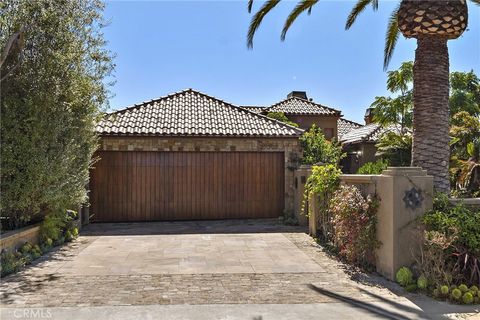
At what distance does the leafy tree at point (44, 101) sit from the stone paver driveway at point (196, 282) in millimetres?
1421

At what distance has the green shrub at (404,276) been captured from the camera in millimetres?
6633

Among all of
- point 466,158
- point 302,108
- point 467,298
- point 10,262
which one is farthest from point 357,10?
point 302,108

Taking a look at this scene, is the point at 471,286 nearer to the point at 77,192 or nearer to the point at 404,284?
the point at 404,284

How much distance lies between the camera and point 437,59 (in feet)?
27.2

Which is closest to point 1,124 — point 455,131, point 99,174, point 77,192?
point 77,192

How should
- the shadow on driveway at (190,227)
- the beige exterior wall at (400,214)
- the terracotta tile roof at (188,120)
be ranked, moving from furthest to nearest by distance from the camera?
the terracotta tile roof at (188,120), the shadow on driveway at (190,227), the beige exterior wall at (400,214)

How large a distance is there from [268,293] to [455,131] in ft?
36.4

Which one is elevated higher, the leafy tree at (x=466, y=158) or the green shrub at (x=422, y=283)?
the leafy tree at (x=466, y=158)

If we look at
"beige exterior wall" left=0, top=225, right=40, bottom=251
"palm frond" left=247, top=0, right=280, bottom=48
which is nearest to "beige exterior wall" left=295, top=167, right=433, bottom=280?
"palm frond" left=247, top=0, right=280, bottom=48

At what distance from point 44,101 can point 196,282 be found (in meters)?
5.32

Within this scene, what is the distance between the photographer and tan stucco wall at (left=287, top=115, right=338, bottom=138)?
28.0 metres

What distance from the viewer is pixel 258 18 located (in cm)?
1084

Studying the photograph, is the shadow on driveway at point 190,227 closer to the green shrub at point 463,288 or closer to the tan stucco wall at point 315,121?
the green shrub at point 463,288

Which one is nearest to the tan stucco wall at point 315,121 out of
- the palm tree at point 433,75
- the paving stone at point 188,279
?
the paving stone at point 188,279
